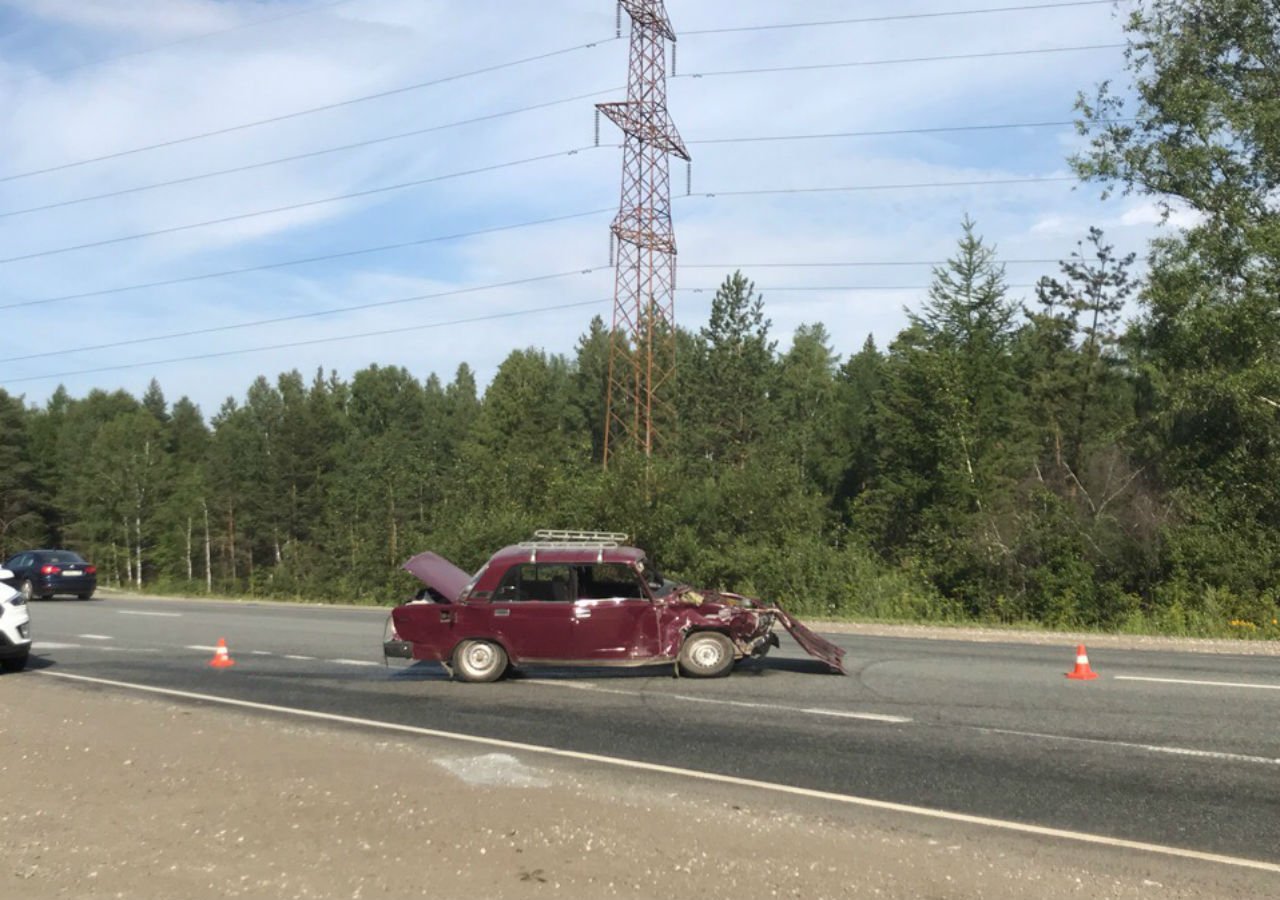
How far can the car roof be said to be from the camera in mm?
14383

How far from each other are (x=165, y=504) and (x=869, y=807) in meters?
98.9

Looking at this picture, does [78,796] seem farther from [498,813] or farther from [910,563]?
[910,563]

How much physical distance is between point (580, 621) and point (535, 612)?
60 cm

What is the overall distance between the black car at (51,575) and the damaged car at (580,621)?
2660 centimetres

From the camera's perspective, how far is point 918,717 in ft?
37.7

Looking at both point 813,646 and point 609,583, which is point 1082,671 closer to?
point 813,646

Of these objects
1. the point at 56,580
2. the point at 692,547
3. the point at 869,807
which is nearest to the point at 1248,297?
the point at 692,547

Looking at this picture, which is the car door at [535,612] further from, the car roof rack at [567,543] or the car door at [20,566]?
the car door at [20,566]

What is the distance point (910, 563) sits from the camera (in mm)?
31750

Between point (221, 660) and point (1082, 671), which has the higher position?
point (221, 660)

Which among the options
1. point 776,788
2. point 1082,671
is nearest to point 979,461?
point 1082,671

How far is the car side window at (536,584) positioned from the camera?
14383 mm

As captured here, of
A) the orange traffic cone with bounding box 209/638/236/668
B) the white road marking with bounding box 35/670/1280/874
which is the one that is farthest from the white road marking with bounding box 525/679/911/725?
the orange traffic cone with bounding box 209/638/236/668

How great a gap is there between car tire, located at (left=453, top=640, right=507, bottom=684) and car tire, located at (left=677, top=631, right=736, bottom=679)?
7.31ft
